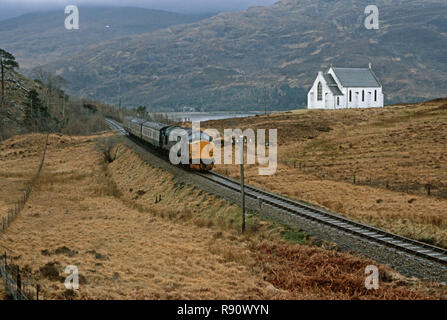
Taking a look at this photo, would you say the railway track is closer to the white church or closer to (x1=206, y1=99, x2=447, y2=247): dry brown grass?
(x1=206, y1=99, x2=447, y2=247): dry brown grass

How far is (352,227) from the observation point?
26031mm

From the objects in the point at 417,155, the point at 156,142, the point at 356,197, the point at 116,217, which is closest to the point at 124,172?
the point at 156,142

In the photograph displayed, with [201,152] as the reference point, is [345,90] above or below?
above

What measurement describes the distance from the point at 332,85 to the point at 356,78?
25.5 ft

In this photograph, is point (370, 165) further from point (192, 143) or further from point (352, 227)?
→ point (352, 227)

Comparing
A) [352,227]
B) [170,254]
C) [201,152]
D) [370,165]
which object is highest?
[201,152]

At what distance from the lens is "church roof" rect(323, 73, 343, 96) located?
375 ft

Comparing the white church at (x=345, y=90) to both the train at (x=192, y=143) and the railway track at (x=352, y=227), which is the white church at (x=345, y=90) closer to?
the train at (x=192, y=143)

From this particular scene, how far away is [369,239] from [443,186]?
73.8 ft

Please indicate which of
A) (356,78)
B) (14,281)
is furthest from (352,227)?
(356,78)

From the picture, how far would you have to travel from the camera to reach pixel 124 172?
2175 inches

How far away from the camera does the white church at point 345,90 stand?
114819 millimetres

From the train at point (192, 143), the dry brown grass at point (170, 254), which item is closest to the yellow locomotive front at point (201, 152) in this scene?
the train at point (192, 143)

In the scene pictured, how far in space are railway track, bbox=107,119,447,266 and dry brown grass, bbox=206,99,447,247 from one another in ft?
6.72
